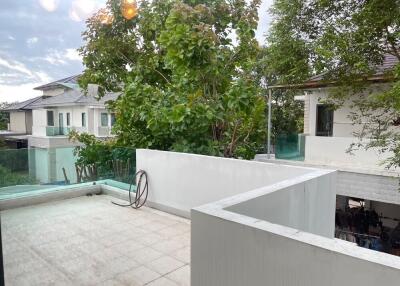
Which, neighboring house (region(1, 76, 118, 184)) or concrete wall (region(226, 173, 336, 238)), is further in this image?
neighboring house (region(1, 76, 118, 184))

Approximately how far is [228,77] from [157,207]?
3529 mm

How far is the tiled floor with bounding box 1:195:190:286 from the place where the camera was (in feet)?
12.1

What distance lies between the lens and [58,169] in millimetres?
7574

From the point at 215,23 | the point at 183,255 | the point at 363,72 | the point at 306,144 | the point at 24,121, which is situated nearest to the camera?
the point at 183,255

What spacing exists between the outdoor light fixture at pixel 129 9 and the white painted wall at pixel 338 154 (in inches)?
260

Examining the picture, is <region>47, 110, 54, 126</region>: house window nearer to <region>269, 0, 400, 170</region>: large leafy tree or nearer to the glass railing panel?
the glass railing panel

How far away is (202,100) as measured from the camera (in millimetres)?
7043

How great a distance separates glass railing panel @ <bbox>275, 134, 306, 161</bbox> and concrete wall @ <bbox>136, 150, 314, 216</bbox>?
527cm

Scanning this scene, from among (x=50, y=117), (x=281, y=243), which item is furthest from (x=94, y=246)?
(x=50, y=117)

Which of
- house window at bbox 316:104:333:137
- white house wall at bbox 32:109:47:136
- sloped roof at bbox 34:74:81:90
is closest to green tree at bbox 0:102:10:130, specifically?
sloped roof at bbox 34:74:81:90

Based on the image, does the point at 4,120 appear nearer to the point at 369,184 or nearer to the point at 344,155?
the point at 344,155

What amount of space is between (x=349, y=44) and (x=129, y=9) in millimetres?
6850

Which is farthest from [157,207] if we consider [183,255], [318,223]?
[318,223]

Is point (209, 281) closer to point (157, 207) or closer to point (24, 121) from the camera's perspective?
point (157, 207)
